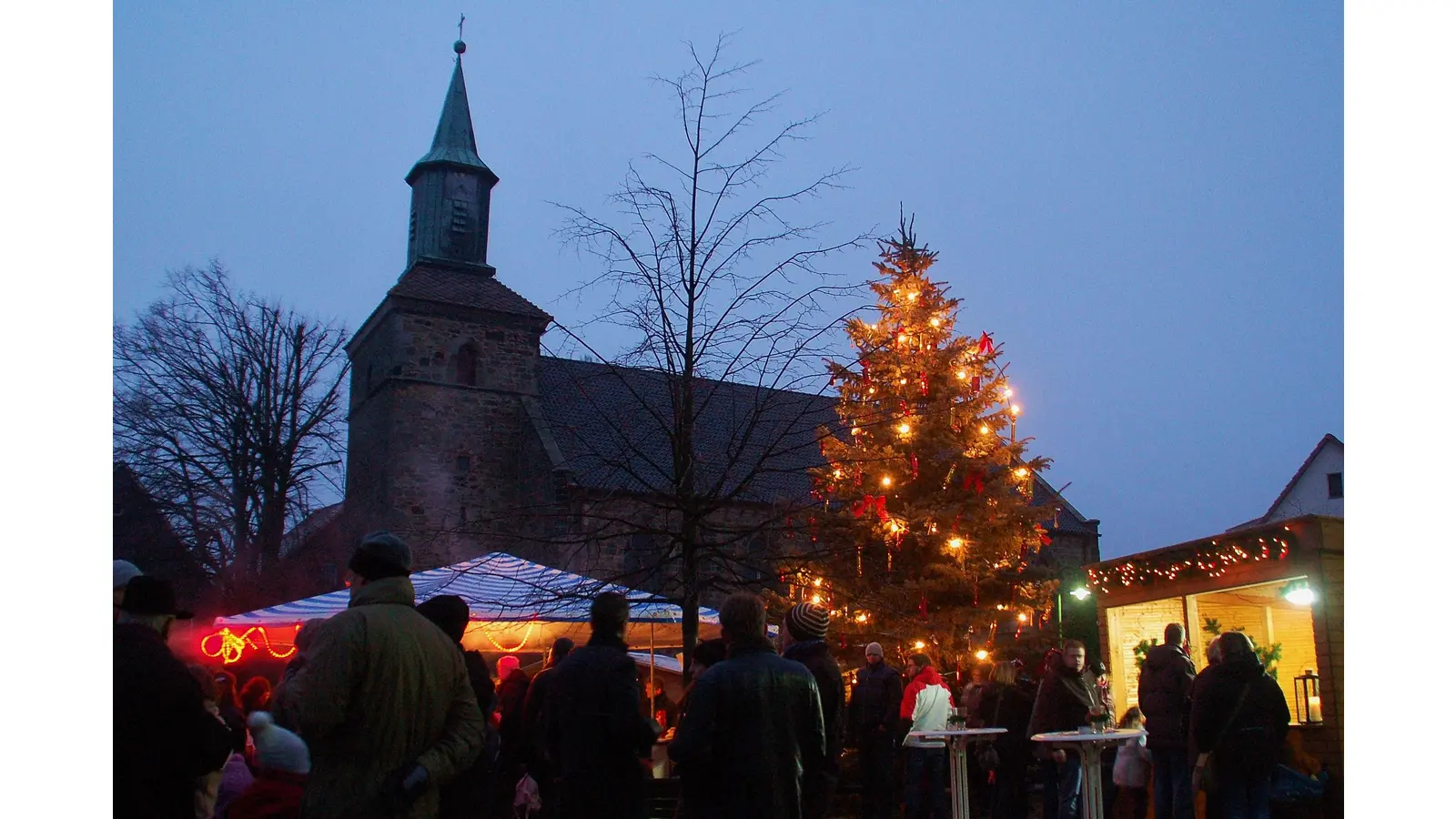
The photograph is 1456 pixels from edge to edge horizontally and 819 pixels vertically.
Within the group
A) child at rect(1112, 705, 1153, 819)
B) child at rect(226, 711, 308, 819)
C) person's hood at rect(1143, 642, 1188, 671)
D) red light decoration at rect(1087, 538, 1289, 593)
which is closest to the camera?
child at rect(226, 711, 308, 819)

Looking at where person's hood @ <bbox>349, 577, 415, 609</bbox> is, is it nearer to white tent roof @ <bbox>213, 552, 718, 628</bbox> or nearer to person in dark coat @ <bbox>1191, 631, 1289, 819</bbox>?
white tent roof @ <bbox>213, 552, 718, 628</bbox>

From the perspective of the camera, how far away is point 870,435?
14266 millimetres

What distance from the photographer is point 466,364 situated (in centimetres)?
3281

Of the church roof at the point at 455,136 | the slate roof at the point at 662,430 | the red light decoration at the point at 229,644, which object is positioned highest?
the church roof at the point at 455,136

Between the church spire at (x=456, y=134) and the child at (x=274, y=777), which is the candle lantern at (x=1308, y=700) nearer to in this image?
the child at (x=274, y=777)

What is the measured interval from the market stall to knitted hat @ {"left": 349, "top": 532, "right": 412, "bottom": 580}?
215 inches

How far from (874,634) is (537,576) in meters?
5.08

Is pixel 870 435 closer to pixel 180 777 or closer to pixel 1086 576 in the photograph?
pixel 1086 576

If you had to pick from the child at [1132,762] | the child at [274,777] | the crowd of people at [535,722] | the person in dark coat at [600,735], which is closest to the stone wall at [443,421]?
the child at [1132,762]

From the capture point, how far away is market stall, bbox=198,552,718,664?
1039 cm

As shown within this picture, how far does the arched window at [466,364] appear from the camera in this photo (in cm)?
3256

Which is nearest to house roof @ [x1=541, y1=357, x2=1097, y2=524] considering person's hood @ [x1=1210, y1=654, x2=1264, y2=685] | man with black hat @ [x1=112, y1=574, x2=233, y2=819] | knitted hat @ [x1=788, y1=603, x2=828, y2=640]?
knitted hat @ [x1=788, y1=603, x2=828, y2=640]

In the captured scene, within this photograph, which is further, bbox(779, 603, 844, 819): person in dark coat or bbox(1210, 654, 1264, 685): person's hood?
bbox(1210, 654, 1264, 685): person's hood

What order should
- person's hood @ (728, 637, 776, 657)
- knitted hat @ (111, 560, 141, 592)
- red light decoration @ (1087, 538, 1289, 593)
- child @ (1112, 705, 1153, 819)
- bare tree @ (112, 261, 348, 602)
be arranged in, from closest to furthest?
knitted hat @ (111, 560, 141, 592) → person's hood @ (728, 637, 776, 657) → child @ (1112, 705, 1153, 819) → red light decoration @ (1087, 538, 1289, 593) → bare tree @ (112, 261, 348, 602)
